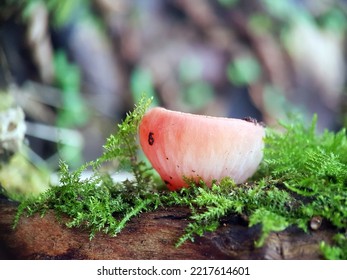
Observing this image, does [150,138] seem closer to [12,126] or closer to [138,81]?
[12,126]

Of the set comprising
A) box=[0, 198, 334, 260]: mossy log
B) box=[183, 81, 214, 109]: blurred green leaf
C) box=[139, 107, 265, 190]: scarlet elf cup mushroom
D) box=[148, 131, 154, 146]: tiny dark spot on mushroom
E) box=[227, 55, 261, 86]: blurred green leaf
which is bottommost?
box=[0, 198, 334, 260]: mossy log

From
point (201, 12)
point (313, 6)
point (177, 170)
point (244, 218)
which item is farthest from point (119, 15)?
point (244, 218)

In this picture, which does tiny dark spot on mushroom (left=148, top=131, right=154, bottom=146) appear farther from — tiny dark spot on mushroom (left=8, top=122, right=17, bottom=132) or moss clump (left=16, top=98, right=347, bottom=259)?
tiny dark spot on mushroom (left=8, top=122, right=17, bottom=132)

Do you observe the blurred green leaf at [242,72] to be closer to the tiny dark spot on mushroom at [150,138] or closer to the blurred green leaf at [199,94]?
the blurred green leaf at [199,94]

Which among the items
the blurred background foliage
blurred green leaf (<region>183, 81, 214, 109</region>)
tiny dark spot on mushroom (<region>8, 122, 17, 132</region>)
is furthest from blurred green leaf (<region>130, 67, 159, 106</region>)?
tiny dark spot on mushroom (<region>8, 122, 17, 132</region>)

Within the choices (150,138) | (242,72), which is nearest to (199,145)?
(150,138)
